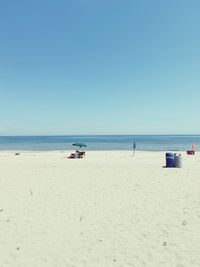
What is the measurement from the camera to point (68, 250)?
4629mm

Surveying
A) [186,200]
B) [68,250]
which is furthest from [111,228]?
[186,200]

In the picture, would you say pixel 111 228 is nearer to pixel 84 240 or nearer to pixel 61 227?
pixel 84 240

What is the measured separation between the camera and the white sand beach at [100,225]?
4.36 m

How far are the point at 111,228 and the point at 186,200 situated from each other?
4.31 metres

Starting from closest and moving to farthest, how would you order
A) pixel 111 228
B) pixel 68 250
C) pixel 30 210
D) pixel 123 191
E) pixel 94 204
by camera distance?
pixel 68 250 → pixel 111 228 → pixel 30 210 → pixel 94 204 → pixel 123 191

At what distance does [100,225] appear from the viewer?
230 inches

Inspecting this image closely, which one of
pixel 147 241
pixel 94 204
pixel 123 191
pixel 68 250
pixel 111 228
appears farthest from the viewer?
pixel 123 191

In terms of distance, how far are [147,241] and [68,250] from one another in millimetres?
2219

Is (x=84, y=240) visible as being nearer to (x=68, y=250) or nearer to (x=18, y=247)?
(x=68, y=250)

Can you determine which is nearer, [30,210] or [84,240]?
[84,240]

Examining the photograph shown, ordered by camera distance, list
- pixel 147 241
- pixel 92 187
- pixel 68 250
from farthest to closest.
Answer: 1. pixel 92 187
2. pixel 147 241
3. pixel 68 250

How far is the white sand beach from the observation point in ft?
14.3

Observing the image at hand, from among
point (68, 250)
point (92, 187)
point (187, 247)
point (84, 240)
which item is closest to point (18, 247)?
point (68, 250)

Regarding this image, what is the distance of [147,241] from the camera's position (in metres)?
4.95
